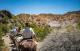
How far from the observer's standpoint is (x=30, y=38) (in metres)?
9.63

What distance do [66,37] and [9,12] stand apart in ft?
54.9

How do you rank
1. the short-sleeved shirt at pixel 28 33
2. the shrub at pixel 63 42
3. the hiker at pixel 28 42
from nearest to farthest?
the shrub at pixel 63 42
the hiker at pixel 28 42
the short-sleeved shirt at pixel 28 33

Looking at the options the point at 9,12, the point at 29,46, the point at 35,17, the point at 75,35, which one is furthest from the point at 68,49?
the point at 35,17

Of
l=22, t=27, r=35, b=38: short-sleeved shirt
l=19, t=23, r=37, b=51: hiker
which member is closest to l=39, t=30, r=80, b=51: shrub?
l=19, t=23, r=37, b=51: hiker

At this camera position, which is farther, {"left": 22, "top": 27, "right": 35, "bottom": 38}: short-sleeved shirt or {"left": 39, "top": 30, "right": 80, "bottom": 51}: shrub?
{"left": 22, "top": 27, "right": 35, "bottom": 38}: short-sleeved shirt

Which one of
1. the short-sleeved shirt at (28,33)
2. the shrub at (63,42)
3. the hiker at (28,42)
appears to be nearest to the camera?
the shrub at (63,42)

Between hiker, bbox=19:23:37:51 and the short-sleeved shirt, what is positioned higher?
the short-sleeved shirt

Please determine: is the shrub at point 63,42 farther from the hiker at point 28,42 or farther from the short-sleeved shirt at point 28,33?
the short-sleeved shirt at point 28,33

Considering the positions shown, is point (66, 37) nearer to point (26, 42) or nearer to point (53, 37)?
point (53, 37)

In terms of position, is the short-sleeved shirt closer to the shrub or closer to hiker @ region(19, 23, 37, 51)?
hiker @ region(19, 23, 37, 51)

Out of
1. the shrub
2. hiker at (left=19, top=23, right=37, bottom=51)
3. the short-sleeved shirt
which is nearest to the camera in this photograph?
the shrub

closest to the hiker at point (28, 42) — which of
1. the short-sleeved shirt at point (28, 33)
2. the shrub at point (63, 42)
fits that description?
the short-sleeved shirt at point (28, 33)

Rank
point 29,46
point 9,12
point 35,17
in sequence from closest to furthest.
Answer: point 29,46 → point 9,12 → point 35,17

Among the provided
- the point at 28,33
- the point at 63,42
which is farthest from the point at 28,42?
the point at 63,42
